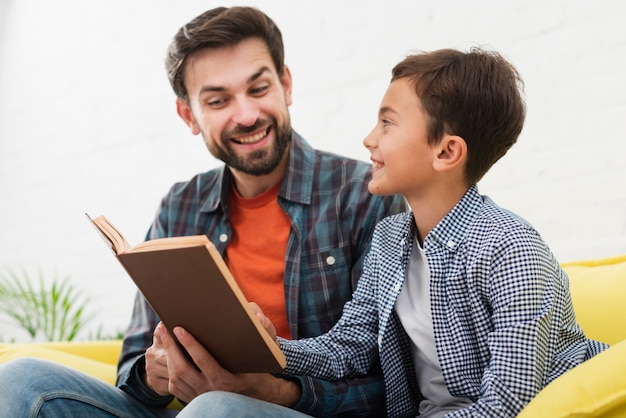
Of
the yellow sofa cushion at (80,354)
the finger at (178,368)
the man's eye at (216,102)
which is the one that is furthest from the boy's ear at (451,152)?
the yellow sofa cushion at (80,354)

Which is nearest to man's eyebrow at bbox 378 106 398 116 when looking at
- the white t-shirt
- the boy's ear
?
the boy's ear

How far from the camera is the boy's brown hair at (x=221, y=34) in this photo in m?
1.86

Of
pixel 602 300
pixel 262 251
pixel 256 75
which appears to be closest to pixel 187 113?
pixel 256 75

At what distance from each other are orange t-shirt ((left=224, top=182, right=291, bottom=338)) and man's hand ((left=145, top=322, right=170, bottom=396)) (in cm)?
32

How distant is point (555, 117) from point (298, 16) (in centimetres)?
106

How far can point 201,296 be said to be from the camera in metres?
1.18

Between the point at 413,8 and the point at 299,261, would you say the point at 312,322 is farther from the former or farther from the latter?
the point at 413,8

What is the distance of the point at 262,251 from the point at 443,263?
559mm

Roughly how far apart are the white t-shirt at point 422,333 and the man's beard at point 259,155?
19.3 inches

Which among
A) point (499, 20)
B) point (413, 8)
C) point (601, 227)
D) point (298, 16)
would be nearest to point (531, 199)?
point (601, 227)

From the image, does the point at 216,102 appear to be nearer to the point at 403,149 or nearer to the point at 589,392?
the point at 403,149

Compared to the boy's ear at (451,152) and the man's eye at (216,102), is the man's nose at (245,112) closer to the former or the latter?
the man's eye at (216,102)

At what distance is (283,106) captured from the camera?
1.87m

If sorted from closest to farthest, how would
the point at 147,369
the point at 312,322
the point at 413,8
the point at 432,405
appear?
the point at 432,405 < the point at 147,369 < the point at 312,322 < the point at 413,8
